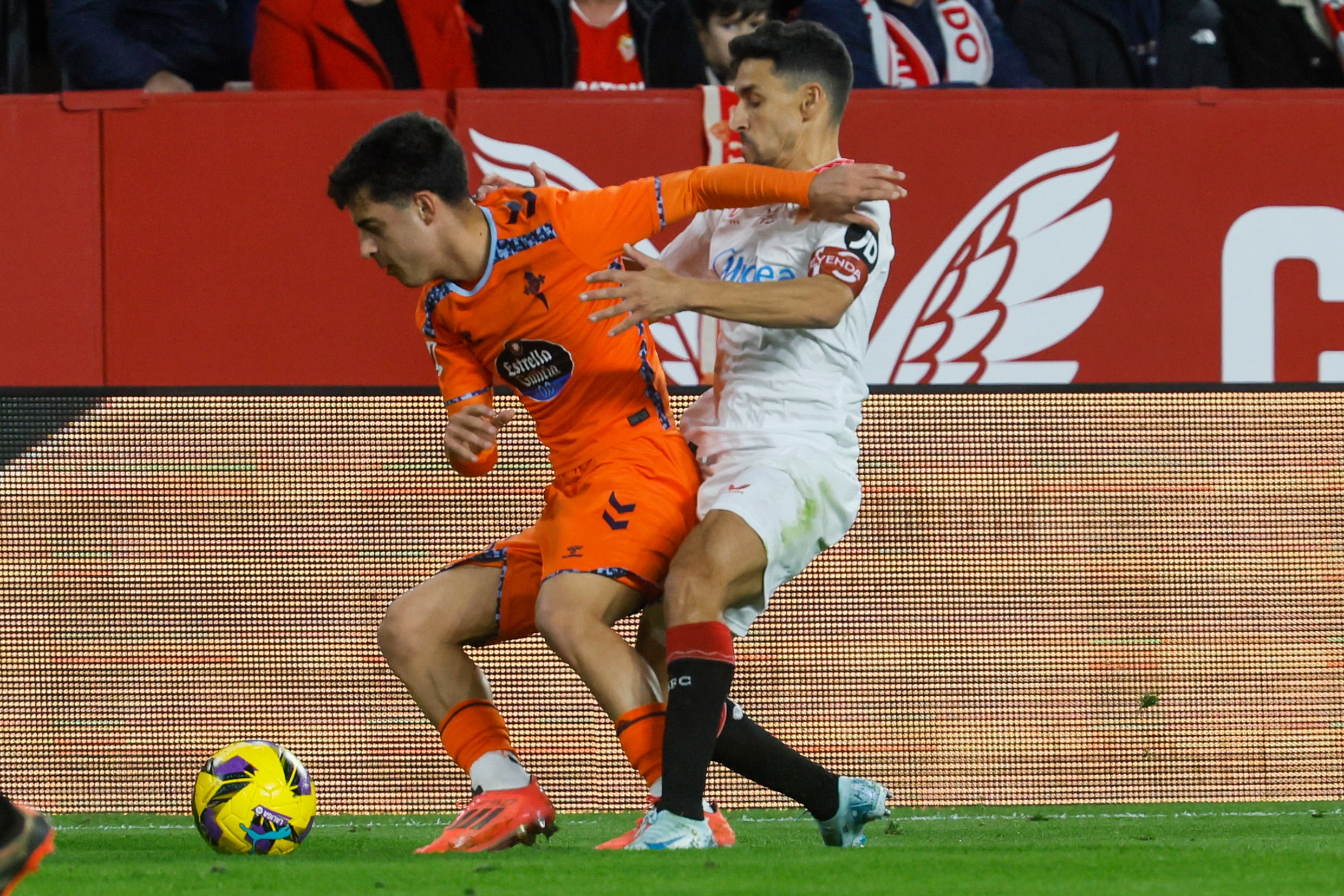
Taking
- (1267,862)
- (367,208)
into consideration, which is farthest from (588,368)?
(1267,862)

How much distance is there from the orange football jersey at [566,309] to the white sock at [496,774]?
0.65m

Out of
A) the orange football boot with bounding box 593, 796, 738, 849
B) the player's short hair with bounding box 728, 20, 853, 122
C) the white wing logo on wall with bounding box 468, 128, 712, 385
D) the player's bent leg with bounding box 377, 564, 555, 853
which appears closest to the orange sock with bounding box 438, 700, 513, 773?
the player's bent leg with bounding box 377, 564, 555, 853

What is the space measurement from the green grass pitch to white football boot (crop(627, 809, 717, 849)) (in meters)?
0.07

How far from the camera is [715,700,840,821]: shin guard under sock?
3906mm

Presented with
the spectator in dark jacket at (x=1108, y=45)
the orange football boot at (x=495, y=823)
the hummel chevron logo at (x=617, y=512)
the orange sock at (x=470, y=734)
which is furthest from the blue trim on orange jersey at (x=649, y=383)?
the spectator in dark jacket at (x=1108, y=45)

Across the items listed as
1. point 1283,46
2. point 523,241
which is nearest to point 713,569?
point 523,241

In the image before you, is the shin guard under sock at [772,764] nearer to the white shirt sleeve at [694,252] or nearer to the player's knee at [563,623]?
the player's knee at [563,623]

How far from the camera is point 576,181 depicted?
6176mm

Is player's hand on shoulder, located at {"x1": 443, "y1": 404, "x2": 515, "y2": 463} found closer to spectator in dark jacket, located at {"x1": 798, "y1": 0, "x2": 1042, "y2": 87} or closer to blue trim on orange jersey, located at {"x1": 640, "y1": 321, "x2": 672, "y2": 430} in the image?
blue trim on orange jersey, located at {"x1": 640, "y1": 321, "x2": 672, "y2": 430}

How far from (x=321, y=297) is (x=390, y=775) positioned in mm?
1751

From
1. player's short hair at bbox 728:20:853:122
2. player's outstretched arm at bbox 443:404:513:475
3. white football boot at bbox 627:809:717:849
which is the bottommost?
white football boot at bbox 627:809:717:849

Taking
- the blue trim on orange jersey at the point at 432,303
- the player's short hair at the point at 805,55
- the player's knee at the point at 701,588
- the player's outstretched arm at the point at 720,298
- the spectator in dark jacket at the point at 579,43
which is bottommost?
the player's knee at the point at 701,588

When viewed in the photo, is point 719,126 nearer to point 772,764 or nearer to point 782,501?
point 782,501

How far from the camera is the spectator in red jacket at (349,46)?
21.1 ft
